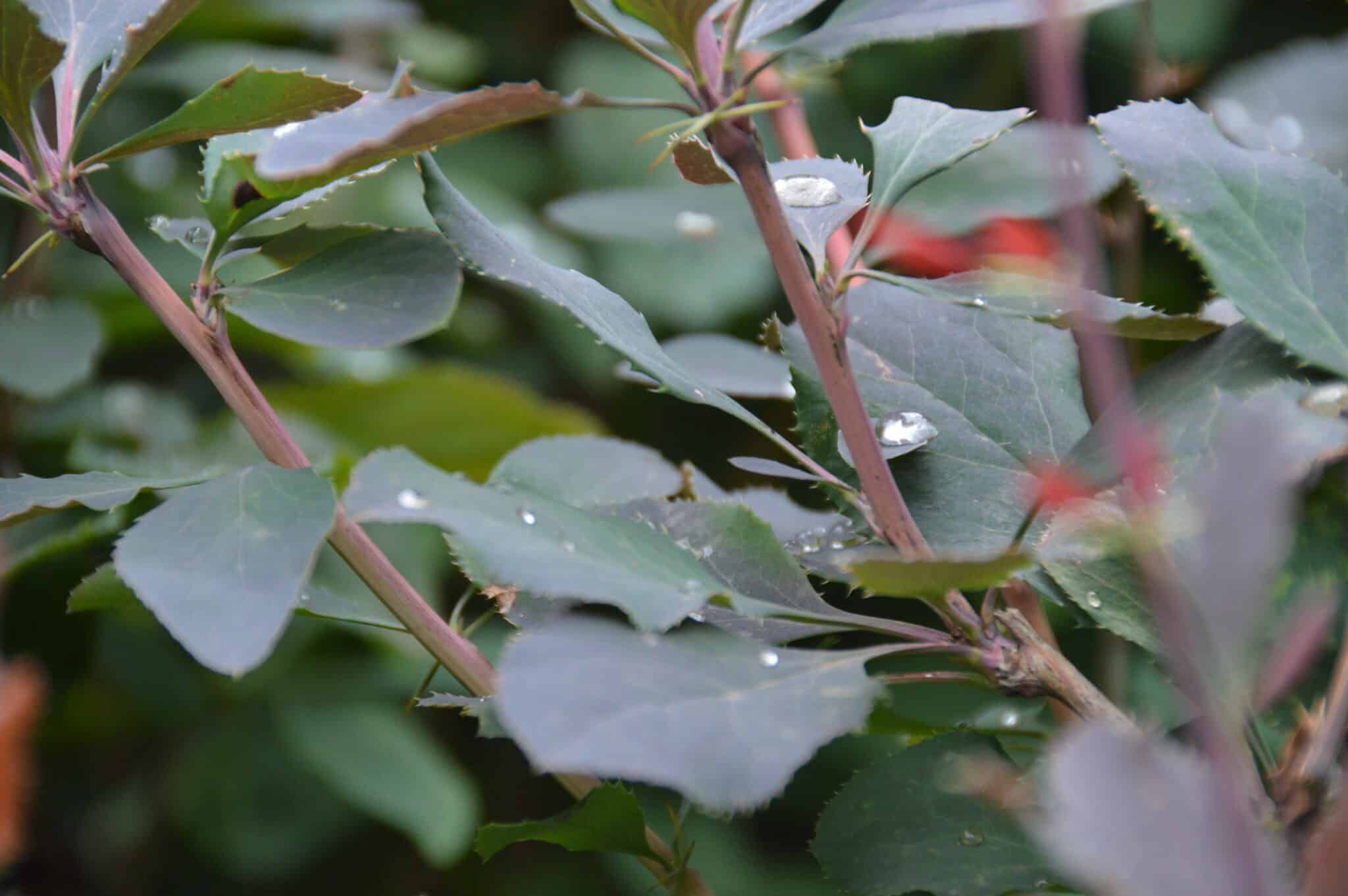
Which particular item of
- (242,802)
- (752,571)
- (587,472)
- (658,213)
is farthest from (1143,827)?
(242,802)

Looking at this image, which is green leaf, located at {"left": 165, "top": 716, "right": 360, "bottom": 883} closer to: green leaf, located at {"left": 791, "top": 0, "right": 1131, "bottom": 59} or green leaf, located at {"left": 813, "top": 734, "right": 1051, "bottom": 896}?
green leaf, located at {"left": 813, "top": 734, "right": 1051, "bottom": 896}

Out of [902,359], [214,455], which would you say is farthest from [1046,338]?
[214,455]

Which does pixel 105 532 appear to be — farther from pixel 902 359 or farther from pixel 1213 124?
pixel 1213 124

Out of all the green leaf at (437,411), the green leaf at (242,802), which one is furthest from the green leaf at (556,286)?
the green leaf at (242,802)

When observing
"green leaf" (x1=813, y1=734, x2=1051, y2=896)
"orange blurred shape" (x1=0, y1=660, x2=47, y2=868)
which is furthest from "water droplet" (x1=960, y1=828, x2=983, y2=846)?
"orange blurred shape" (x1=0, y1=660, x2=47, y2=868)

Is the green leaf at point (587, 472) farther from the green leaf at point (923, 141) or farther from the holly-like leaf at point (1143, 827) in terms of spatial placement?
the holly-like leaf at point (1143, 827)

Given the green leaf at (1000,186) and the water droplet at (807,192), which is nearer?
the water droplet at (807,192)
